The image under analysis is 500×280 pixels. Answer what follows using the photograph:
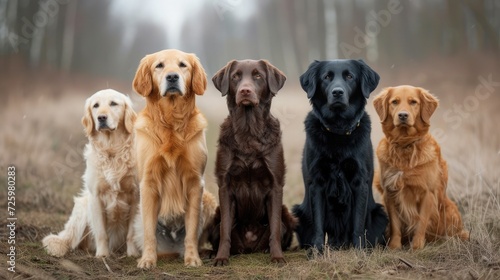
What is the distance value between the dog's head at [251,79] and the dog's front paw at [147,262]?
4.49ft

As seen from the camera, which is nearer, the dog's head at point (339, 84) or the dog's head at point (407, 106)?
the dog's head at point (339, 84)

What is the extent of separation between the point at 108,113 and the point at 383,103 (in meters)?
2.37

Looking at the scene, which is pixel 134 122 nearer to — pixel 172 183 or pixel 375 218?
pixel 172 183

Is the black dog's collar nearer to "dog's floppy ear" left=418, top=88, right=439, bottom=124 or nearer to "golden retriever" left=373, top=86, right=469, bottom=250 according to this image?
"golden retriever" left=373, top=86, right=469, bottom=250

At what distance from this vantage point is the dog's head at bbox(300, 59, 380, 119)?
495 centimetres

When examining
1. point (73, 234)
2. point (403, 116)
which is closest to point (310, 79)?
point (403, 116)

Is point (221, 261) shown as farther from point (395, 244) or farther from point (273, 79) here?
point (395, 244)

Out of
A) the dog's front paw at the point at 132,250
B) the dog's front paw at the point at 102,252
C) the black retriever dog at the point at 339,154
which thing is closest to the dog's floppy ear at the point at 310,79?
the black retriever dog at the point at 339,154

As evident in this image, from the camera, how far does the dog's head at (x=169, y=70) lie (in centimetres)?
480

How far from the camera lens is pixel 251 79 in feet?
15.7

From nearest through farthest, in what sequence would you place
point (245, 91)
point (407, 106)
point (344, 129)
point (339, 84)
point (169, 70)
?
point (245, 91)
point (169, 70)
point (339, 84)
point (344, 129)
point (407, 106)

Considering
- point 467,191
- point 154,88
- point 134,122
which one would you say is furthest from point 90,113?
point 467,191

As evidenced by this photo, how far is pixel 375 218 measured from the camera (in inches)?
209

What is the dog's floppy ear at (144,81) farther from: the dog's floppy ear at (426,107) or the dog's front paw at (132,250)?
the dog's floppy ear at (426,107)
